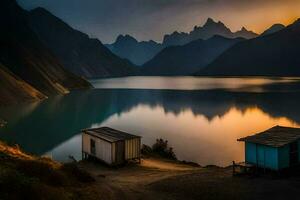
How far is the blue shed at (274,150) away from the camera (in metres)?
27.1

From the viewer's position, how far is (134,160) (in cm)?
3947

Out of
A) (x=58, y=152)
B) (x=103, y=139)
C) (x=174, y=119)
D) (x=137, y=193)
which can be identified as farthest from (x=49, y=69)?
(x=137, y=193)

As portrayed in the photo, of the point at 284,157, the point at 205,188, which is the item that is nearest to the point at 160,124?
the point at 284,157

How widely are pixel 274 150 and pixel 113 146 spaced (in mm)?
16195

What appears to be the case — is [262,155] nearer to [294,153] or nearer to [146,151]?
[294,153]

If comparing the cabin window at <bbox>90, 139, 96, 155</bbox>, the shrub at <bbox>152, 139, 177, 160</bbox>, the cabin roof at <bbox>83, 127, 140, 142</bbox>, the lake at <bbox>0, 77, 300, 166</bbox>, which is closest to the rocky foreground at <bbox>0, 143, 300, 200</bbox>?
the cabin roof at <bbox>83, 127, 140, 142</bbox>

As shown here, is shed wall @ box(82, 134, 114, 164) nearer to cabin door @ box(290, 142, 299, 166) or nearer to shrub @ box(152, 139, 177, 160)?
shrub @ box(152, 139, 177, 160)

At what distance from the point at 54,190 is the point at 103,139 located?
18702 mm

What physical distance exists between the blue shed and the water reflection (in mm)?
18293

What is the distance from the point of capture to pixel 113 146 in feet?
121

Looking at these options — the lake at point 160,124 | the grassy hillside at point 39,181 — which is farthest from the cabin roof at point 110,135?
the grassy hillside at point 39,181

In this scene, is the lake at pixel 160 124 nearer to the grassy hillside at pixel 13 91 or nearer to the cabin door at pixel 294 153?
the grassy hillside at pixel 13 91

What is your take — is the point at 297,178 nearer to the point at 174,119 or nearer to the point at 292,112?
the point at 174,119

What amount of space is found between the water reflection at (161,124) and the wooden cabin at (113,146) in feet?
34.7
